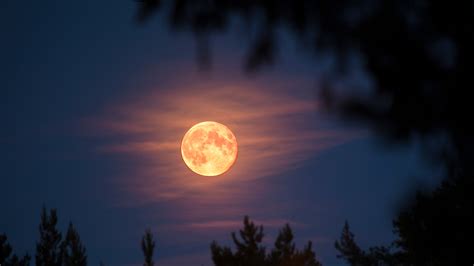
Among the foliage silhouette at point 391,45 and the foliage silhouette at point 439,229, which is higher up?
the foliage silhouette at point 439,229

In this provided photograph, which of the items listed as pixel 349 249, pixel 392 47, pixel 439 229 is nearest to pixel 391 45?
pixel 392 47

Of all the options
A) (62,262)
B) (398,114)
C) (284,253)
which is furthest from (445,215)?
(62,262)

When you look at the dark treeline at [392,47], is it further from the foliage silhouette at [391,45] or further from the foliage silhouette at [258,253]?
the foliage silhouette at [258,253]

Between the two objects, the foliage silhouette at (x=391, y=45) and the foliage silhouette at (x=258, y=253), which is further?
the foliage silhouette at (x=258, y=253)

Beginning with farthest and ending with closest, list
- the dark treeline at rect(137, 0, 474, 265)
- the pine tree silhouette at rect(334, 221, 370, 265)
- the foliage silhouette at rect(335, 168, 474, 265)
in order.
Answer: the pine tree silhouette at rect(334, 221, 370, 265)
the foliage silhouette at rect(335, 168, 474, 265)
the dark treeline at rect(137, 0, 474, 265)

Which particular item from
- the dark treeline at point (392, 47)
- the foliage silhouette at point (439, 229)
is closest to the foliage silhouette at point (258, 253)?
the foliage silhouette at point (439, 229)

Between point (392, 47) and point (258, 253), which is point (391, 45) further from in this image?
point (258, 253)

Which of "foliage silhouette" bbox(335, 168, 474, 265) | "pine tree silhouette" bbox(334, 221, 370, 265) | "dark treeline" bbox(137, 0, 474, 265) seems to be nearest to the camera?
"dark treeline" bbox(137, 0, 474, 265)

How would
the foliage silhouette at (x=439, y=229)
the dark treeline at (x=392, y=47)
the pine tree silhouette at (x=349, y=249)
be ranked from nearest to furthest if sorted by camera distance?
the dark treeline at (x=392, y=47) → the foliage silhouette at (x=439, y=229) → the pine tree silhouette at (x=349, y=249)

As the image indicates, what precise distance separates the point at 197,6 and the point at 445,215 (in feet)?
80.2

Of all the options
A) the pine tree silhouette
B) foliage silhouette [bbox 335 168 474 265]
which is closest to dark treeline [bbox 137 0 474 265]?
foliage silhouette [bbox 335 168 474 265]

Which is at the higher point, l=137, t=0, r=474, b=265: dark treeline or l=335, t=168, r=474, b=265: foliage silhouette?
l=335, t=168, r=474, b=265: foliage silhouette

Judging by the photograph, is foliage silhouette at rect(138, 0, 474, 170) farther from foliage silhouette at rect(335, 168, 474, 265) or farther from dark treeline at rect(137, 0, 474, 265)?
foliage silhouette at rect(335, 168, 474, 265)

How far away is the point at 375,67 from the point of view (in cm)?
432
